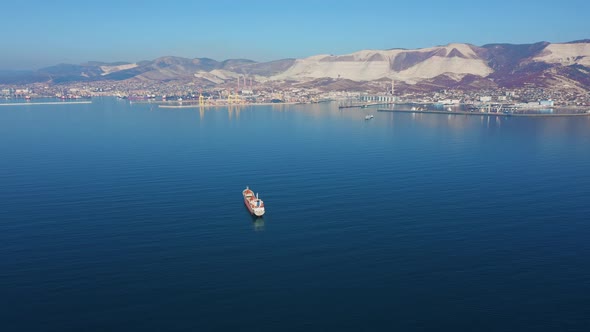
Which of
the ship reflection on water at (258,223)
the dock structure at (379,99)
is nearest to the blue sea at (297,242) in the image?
the ship reflection on water at (258,223)

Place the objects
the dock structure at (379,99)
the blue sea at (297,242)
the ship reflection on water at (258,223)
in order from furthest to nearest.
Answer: the dock structure at (379,99) < the ship reflection on water at (258,223) < the blue sea at (297,242)

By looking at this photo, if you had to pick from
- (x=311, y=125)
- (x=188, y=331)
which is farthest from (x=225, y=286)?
(x=311, y=125)

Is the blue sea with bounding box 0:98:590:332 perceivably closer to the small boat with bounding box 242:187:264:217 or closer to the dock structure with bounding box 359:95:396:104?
the small boat with bounding box 242:187:264:217

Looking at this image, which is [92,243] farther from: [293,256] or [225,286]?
[293,256]

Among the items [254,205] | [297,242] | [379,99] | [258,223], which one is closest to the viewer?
[297,242]

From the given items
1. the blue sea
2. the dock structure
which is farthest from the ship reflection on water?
the dock structure

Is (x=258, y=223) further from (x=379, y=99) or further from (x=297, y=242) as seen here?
(x=379, y=99)

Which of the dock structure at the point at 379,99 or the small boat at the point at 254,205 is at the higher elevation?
the dock structure at the point at 379,99

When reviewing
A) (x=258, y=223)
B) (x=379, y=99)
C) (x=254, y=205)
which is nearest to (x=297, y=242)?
(x=258, y=223)

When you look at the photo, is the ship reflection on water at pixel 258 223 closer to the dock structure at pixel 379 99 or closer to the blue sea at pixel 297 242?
the blue sea at pixel 297 242

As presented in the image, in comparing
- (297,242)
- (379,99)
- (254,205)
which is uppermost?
(379,99)
